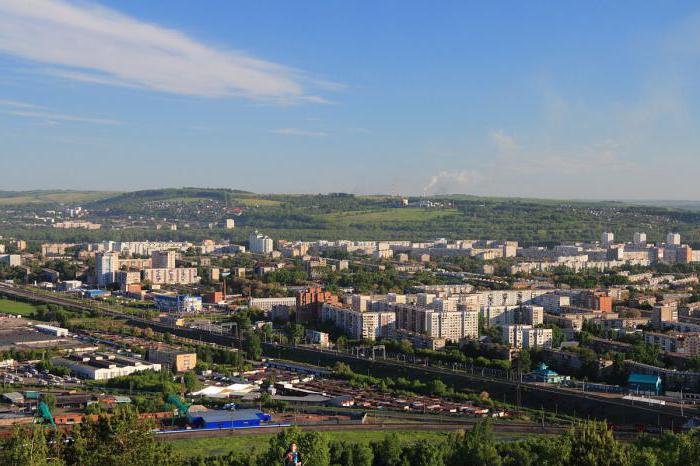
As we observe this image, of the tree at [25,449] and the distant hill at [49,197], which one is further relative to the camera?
the distant hill at [49,197]

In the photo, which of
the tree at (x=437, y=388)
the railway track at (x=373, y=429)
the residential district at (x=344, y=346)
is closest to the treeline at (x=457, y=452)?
the railway track at (x=373, y=429)

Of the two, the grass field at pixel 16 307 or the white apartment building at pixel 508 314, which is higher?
the white apartment building at pixel 508 314

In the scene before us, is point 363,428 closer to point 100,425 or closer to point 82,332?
point 100,425

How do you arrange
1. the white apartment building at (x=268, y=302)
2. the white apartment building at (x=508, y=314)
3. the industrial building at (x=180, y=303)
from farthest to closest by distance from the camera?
the industrial building at (x=180, y=303) → the white apartment building at (x=268, y=302) → the white apartment building at (x=508, y=314)

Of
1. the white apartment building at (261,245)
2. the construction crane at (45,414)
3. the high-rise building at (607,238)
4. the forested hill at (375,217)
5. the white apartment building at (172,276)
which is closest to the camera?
the construction crane at (45,414)

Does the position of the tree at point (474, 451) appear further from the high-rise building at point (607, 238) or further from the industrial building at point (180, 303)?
the high-rise building at point (607, 238)

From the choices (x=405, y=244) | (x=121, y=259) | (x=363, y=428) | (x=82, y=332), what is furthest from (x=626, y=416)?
(x=405, y=244)
